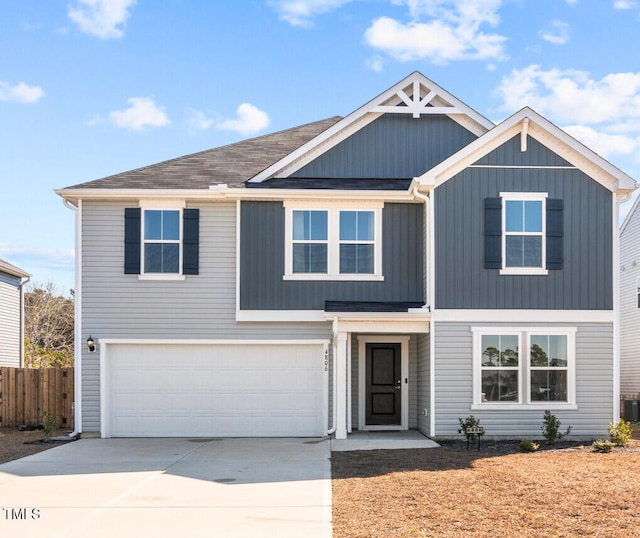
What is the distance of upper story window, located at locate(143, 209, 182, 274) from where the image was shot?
15.3 meters

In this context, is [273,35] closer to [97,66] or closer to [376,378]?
[97,66]

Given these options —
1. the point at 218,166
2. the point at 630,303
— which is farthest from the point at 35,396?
the point at 630,303

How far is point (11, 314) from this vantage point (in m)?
25.0

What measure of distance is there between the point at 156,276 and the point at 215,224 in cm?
158

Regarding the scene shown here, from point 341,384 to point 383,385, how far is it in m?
2.13

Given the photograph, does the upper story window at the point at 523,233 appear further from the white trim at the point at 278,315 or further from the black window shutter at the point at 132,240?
the black window shutter at the point at 132,240

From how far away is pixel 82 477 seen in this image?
10500 millimetres

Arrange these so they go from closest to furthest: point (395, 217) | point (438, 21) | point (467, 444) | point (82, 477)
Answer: point (82, 477)
point (467, 444)
point (438, 21)
point (395, 217)

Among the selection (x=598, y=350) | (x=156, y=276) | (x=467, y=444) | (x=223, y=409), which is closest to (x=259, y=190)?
(x=156, y=276)

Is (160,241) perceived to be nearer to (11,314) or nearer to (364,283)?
(364,283)

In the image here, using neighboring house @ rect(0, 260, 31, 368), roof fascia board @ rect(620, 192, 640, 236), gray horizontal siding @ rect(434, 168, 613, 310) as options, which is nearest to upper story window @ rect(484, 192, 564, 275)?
gray horizontal siding @ rect(434, 168, 613, 310)

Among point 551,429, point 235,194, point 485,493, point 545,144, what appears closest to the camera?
point 485,493

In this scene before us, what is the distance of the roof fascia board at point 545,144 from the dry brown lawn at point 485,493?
5.01 metres

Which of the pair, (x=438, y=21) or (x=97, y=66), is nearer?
(x=438, y=21)
